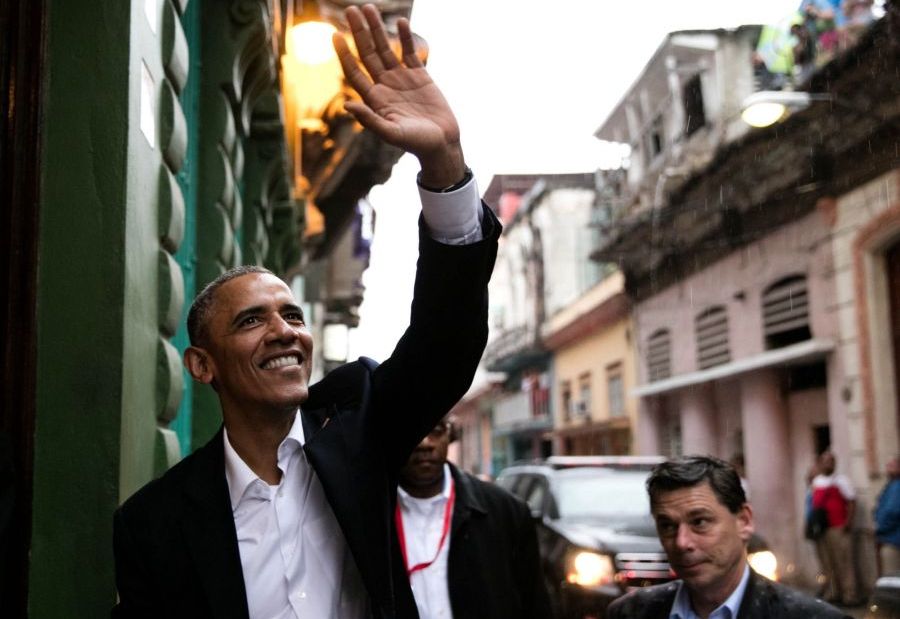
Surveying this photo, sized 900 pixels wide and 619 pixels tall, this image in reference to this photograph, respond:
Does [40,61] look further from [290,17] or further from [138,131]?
[290,17]

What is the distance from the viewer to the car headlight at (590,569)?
8703 millimetres

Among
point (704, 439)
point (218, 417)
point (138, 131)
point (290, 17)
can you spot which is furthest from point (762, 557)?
point (704, 439)

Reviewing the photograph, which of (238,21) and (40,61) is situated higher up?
(238,21)

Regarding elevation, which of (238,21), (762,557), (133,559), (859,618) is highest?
(238,21)

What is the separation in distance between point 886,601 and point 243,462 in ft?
7.48

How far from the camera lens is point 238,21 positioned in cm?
616

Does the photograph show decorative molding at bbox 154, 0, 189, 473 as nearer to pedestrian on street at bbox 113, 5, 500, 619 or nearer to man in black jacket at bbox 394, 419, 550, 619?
man in black jacket at bbox 394, 419, 550, 619

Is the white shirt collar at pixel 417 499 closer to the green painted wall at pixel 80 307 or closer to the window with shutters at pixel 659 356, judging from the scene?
the green painted wall at pixel 80 307

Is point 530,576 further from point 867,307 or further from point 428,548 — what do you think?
point 867,307

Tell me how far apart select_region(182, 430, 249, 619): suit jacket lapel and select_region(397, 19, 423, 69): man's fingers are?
935mm

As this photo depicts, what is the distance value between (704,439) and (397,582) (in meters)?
22.2

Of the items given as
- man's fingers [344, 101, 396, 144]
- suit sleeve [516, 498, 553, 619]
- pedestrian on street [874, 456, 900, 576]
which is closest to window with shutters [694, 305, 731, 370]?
pedestrian on street [874, 456, 900, 576]

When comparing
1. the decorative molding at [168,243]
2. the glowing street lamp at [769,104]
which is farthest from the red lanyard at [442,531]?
the glowing street lamp at [769,104]

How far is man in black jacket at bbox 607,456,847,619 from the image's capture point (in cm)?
313
